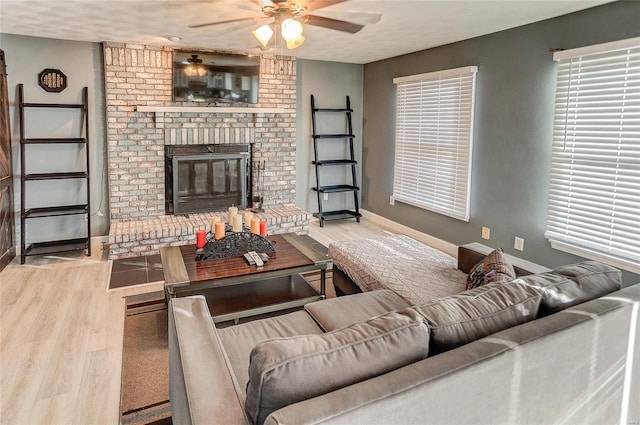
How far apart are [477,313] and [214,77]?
4510mm

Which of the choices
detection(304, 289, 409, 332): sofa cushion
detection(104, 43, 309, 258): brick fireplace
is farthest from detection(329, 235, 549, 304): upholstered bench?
detection(104, 43, 309, 258): brick fireplace

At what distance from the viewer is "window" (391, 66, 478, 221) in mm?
4672

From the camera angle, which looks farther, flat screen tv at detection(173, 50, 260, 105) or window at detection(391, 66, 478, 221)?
flat screen tv at detection(173, 50, 260, 105)

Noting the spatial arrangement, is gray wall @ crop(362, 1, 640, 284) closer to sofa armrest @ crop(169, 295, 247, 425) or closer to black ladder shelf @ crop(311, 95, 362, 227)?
black ladder shelf @ crop(311, 95, 362, 227)

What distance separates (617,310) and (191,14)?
3.52 meters

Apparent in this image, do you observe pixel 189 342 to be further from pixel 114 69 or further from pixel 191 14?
pixel 114 69

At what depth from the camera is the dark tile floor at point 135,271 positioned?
4.00 m

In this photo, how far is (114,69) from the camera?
4777 millimetres

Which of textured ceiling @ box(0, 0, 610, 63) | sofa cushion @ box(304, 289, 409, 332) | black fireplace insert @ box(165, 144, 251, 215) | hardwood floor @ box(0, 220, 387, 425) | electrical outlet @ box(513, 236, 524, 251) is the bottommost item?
hardwood floor @ box(0, 220, 387, 425)

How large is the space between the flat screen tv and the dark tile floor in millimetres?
1917

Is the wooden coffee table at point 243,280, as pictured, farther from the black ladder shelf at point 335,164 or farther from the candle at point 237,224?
the black ladder shelf at point 335,164

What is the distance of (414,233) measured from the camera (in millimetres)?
5602

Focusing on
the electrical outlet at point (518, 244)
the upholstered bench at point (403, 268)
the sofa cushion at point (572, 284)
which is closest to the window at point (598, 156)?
the electrical outlet at point (518, 244)

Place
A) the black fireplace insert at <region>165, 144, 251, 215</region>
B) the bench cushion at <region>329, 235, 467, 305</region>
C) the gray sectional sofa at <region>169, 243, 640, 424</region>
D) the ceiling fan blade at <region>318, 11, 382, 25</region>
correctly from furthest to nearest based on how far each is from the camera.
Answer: the black fireplace insert at <region>165, 144, 251, 215</region>, the ceiling fan blade at <region>318, 11, 382, 25</region>, the bench cushion at <region>329, 235, 467, 305</region>, the gray sectional sofa at <region>169, 243, 640, 424</region>
